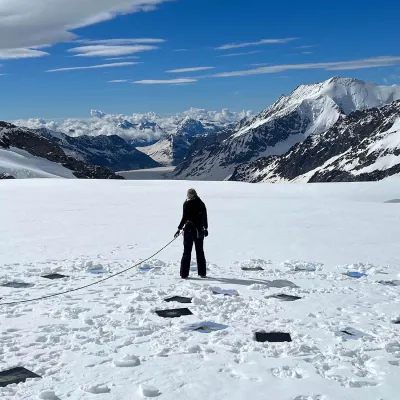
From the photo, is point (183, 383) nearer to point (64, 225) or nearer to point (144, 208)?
point (64, 225)

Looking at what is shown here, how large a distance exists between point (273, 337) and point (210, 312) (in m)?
1.98

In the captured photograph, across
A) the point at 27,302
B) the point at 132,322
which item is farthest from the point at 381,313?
the point at 27,302

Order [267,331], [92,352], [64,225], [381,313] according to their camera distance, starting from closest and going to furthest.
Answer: [92,352], [267,331], [381,313], [64,225]

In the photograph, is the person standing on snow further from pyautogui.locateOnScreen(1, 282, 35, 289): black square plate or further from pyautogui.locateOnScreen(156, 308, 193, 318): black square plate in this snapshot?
pyautogui.locateOnScreen(1, 282, 35, 289): black square plate

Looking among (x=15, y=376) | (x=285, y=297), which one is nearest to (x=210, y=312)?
(x=285, y=297)

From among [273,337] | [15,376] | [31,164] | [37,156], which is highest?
[37,156]

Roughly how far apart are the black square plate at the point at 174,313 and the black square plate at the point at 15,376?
3471mm

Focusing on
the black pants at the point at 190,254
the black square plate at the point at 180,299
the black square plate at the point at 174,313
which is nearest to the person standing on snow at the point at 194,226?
the black pants at the point at 190,254

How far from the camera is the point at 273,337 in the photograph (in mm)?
9422

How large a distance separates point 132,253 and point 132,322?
25.5ft

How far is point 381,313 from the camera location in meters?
11.0

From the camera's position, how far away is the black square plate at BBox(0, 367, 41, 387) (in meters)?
7.45

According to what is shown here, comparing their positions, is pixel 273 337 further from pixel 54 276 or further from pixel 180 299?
pixel 54 276

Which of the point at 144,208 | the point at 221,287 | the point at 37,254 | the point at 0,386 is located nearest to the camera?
the point at 0,386
